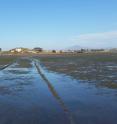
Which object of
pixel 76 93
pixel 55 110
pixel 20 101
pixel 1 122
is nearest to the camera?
pixel 1 122

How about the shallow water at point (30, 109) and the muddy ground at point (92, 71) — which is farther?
the muddy ground at point (92, 71)

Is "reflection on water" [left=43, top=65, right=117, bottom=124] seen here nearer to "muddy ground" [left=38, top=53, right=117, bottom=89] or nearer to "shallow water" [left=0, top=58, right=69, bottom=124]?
"shallow water" [left=0, top=58, right=69, bottom=124]

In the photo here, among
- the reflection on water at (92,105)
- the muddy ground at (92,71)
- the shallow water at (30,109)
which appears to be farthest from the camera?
the muddy ground at (92,71)

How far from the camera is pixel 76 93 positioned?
1859 cm

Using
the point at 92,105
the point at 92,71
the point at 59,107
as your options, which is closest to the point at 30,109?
the point at 59,107

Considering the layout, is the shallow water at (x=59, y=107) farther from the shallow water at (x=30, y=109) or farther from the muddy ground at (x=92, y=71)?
the muddy ground at (x=92, y=71)

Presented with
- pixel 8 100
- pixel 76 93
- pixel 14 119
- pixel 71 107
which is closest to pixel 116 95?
pixel 76 93

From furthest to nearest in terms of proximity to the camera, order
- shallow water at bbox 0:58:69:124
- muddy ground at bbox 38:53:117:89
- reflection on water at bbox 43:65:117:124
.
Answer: muddy ground at bbox 38:53:117:89, shallow water at bbox 0:58:69:124, reflection on water at bbox 43:65:117:124

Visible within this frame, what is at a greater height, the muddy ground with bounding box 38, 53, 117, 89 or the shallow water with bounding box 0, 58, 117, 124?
the shallow water with bounding box 0, 58, 117, 124

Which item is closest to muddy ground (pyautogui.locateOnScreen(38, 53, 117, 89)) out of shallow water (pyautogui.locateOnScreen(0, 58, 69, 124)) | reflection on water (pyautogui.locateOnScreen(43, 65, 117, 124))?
reflection on water (pyautogui.locateOnScreen(43, 65, 117, 124))

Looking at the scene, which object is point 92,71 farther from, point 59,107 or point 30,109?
point 30,109

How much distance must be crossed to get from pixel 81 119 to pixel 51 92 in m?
7.78

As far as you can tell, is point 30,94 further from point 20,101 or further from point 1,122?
point 1,122

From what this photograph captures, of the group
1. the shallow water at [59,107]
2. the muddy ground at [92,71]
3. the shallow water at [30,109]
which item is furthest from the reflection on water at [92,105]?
the muddy ground at [92,71]
